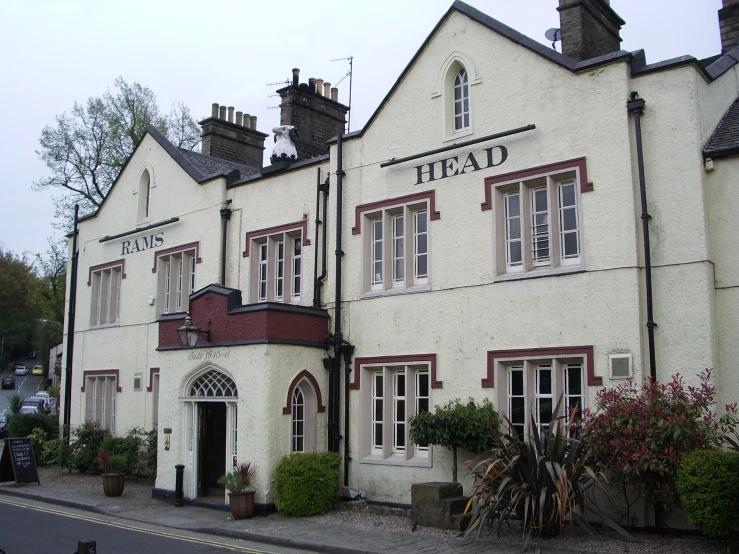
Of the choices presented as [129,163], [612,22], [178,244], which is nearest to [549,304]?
[612,22]

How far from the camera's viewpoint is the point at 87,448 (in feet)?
66.0

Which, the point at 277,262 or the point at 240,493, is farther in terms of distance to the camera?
the point at 277,262

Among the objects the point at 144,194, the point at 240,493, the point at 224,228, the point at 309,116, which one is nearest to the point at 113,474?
the point at 240,493

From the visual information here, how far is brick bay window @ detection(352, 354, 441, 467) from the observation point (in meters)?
14.2

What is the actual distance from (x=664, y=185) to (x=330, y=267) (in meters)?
6.95

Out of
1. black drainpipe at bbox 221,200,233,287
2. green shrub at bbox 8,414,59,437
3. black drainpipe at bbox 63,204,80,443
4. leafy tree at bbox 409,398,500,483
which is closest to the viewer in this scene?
leafy tree at bbox 409,398,500,483

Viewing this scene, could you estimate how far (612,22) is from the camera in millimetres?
15500

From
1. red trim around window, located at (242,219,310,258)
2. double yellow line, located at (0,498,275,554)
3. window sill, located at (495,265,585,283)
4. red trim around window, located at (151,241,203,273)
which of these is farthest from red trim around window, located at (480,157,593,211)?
red trim around window, located at (151,241,203,273)

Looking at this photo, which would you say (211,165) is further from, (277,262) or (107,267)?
(277,262)

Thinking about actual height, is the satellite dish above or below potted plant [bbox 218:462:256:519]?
above

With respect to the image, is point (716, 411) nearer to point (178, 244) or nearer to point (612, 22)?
point (612, 22)

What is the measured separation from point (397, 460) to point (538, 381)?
325 centimetres

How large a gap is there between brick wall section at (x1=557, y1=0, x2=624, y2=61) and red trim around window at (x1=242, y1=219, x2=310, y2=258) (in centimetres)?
650

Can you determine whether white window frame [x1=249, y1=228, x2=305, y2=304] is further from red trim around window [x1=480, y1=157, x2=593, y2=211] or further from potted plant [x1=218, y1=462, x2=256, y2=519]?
red trim around window [x1=480, y1=157, x2=593, y2=211]
